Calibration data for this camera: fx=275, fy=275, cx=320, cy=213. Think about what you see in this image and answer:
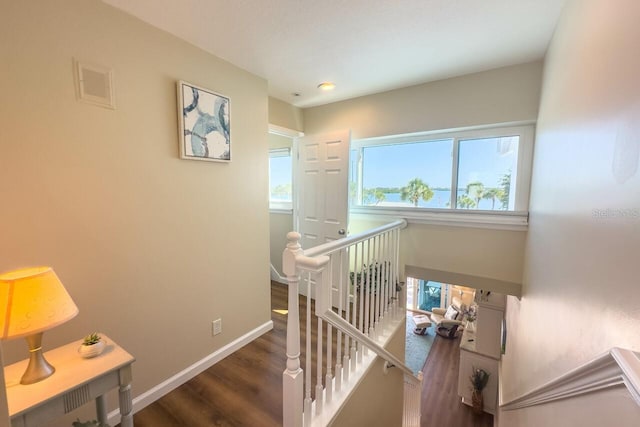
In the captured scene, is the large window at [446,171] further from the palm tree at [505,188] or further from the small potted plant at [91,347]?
the small potted plant at [91,347]

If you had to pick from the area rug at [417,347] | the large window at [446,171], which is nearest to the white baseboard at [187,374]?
the large window at [446,171]

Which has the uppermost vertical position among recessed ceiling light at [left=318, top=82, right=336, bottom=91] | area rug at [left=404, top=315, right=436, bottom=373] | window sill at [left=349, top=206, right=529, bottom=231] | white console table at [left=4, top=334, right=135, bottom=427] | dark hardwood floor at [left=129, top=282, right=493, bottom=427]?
recessed ceiling light at [left=318, top=82, right=336, bottom=91]

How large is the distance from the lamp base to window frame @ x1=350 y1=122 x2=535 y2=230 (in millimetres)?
2726

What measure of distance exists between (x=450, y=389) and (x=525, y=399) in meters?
3.94

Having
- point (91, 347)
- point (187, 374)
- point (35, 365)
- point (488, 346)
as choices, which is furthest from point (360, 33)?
point (488, 346)

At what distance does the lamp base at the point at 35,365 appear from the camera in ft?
3.82

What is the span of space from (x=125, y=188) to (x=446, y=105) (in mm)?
2707

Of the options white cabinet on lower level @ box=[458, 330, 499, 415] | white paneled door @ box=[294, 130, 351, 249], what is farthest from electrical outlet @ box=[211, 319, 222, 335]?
white cabinet on lower level @ box=[458, 330, 499, 415]

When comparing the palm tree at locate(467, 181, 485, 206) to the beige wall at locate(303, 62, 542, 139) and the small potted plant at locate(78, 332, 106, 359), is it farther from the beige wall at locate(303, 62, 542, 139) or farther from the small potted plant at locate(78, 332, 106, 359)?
the small potted plant at locate(78, 332, 106, 359)

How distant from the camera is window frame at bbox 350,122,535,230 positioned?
2.40m

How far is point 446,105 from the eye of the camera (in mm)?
2613

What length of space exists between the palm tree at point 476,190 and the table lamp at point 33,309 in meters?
3.04

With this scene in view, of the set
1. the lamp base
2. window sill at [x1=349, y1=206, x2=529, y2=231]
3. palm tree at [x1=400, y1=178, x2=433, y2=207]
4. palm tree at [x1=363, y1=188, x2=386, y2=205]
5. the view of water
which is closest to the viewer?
the lamp base

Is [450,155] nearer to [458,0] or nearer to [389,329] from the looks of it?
[458,0]
